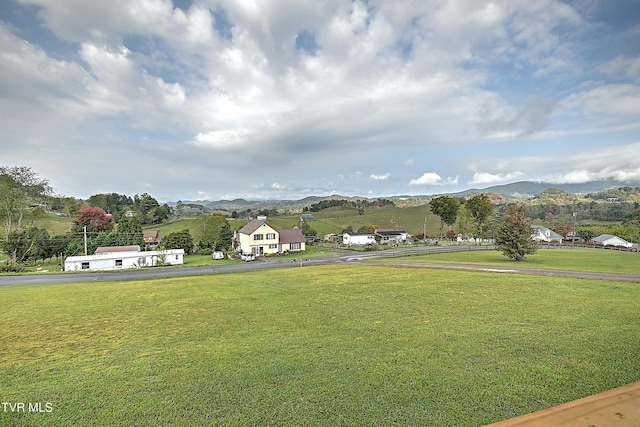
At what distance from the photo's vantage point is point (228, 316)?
10906 millimetres

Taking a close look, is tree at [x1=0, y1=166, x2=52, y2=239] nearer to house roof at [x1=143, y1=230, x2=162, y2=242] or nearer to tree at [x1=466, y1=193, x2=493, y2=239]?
house roof at [x1=143, y1=230, x2=162, y2=242]

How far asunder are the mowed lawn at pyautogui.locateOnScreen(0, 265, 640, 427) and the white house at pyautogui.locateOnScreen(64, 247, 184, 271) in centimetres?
2862

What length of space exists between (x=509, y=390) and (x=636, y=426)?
182 inches

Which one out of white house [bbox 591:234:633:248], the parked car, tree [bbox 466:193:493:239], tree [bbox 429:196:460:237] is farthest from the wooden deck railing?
white house [bbox 591:234:633:248]

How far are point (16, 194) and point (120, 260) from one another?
17.4 m

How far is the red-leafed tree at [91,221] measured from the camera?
204 ft

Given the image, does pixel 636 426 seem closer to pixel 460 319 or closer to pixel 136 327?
pixel 460 319

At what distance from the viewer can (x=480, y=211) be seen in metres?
64.5

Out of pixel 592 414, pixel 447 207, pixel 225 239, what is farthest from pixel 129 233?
pixel 592 414

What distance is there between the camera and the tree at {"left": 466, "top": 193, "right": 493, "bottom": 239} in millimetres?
64125

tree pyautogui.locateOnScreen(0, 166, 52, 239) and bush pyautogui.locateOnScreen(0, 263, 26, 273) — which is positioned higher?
tree pyautogui.locateOnScreen(0, 166, 52, 239)

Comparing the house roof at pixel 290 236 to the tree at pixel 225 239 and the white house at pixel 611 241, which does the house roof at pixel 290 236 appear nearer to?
the tree at pixel 225 239

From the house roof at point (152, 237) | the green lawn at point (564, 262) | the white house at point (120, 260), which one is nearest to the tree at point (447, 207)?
the green lawn at point (564, 262)

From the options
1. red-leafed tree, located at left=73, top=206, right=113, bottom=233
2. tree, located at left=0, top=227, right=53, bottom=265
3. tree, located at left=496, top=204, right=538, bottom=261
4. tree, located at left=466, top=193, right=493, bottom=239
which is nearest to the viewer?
tree, located at left=496, top=204, right=538, bottom=261
